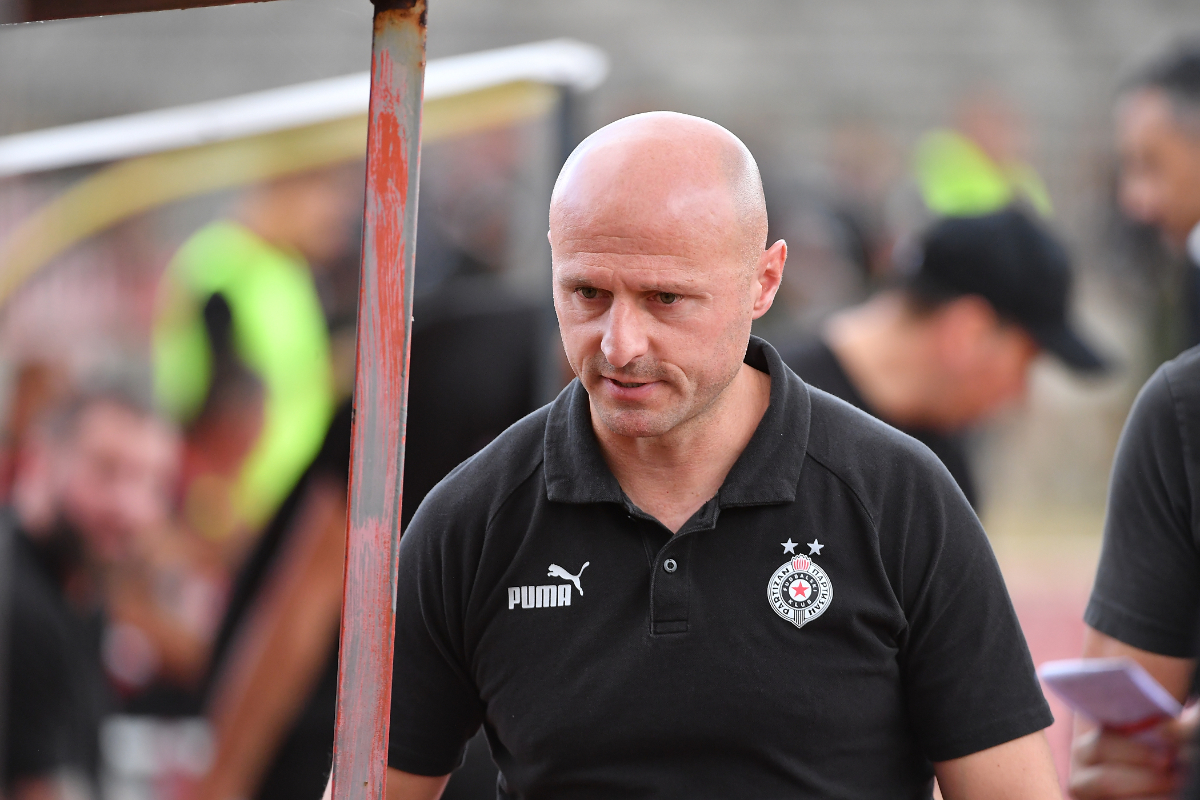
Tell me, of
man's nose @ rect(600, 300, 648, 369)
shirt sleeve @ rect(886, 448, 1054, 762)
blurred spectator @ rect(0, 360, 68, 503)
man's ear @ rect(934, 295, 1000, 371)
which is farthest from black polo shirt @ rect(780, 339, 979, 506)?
blurred spectator @ rect(0, 360, 68, 503)

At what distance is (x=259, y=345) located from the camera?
16.2 ft

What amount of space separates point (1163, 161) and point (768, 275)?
6.83 feet

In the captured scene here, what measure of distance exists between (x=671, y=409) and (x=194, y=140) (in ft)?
11.2

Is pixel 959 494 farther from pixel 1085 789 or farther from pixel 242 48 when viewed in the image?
pixel 242 48

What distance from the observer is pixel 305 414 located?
4867 millimetres

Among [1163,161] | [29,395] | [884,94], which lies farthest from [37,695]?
[884,94]

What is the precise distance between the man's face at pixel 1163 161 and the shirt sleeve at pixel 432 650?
233 centimetres

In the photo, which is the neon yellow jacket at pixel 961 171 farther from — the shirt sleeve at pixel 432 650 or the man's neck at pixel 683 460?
the shirt sleeve at pixel 432 650

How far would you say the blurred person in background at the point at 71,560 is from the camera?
3.74 metres

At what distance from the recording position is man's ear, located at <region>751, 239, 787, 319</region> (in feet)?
5.70

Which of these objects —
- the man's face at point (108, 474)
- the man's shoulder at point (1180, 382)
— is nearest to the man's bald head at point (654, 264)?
the man's shoulder at point (1180, 382)

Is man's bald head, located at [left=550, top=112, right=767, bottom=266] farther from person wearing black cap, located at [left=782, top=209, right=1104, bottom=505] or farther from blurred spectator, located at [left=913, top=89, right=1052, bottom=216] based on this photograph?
blurred spectator, located at [left=913, top=89, right=1052, bottom=216]

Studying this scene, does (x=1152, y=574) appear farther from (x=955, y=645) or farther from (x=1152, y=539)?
(x=955, y=645)

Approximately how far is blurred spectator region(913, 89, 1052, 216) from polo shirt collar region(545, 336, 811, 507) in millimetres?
7640
